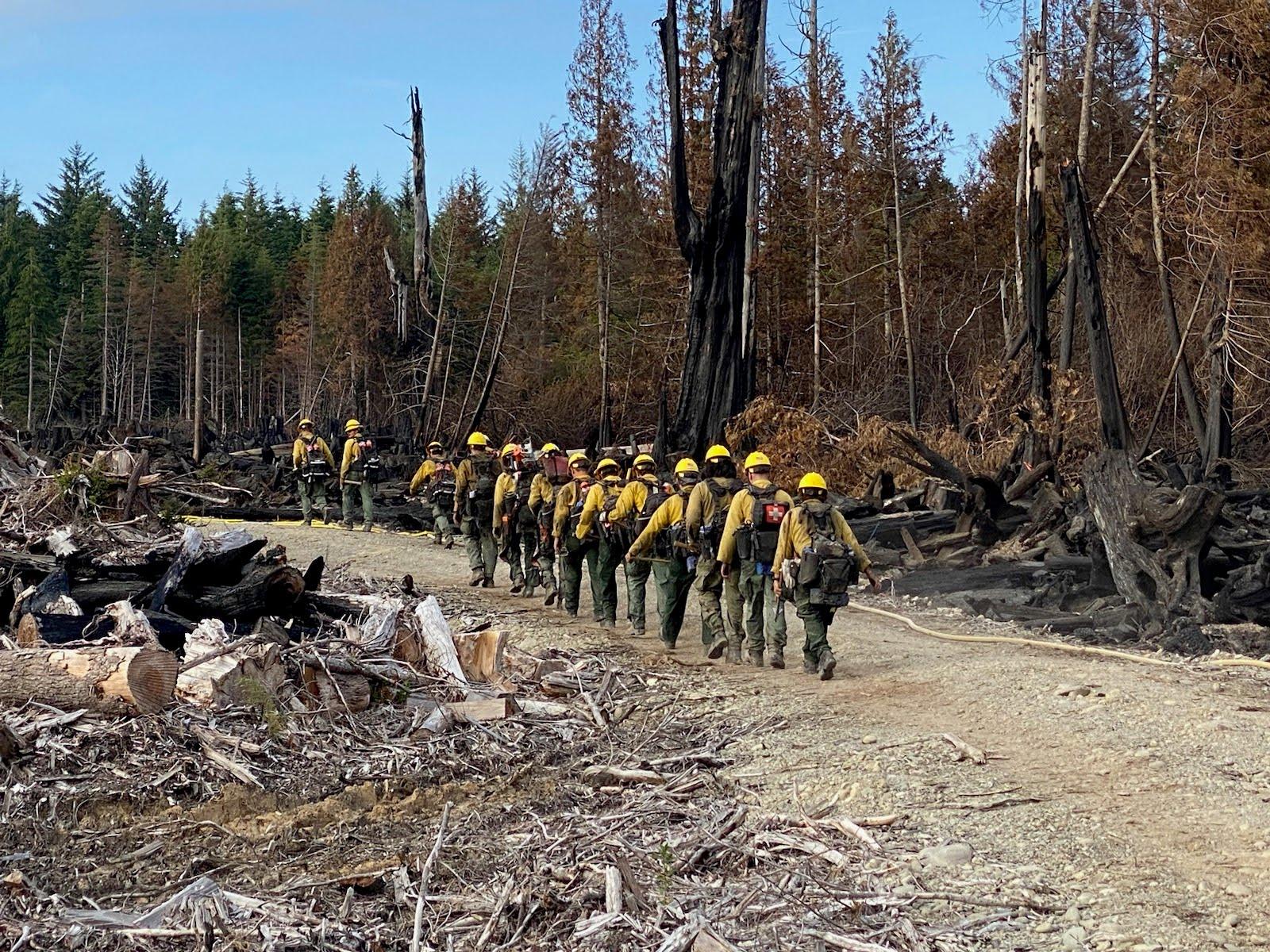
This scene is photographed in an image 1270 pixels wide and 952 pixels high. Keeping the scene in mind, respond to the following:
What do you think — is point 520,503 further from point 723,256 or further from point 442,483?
point 723,256

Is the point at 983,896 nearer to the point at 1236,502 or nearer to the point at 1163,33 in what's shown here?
the point at 1236,502

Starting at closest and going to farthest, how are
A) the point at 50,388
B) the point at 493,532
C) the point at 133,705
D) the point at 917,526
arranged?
1. the point at 133,705
2. the point at 493,532
3. the point at 917,526
4. the point at 50,388

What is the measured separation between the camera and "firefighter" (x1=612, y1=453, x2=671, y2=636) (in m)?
13.8

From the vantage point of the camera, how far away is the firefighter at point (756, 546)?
11453mm

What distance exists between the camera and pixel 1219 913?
17.2ft

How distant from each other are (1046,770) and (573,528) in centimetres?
807

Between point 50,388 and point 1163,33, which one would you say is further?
point 50,388

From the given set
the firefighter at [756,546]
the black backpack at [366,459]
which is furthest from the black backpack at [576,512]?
the black backpack at [366,459]

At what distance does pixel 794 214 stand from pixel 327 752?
2876cm

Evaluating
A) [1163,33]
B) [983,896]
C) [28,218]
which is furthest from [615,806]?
[28,218]

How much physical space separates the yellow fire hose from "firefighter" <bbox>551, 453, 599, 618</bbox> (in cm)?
357

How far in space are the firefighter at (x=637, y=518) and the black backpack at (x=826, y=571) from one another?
3.10m

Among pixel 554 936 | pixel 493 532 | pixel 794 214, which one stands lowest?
pixel 554 936

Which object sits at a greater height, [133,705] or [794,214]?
[794,214]
